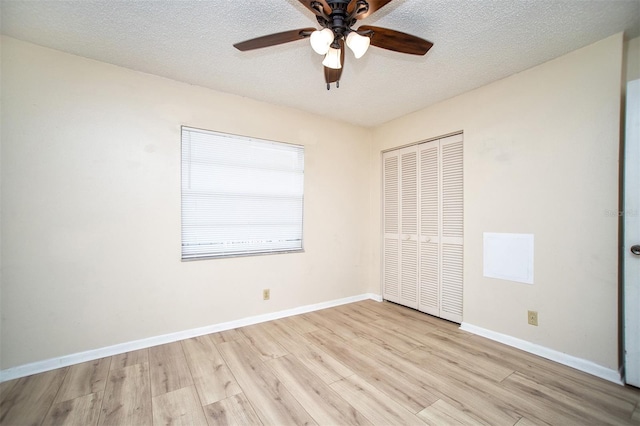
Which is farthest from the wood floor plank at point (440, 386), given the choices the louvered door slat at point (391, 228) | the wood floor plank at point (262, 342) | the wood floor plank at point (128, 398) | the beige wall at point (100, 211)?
the wood floor plank at point (128, 398)

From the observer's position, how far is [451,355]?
2.29 metres

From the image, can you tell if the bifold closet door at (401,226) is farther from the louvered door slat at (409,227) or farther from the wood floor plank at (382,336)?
the wood floor plank at (382,336)

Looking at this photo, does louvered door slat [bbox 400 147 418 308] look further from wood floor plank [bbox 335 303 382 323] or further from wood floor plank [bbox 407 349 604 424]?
wood floor plank [bbox 407 349 604 424]

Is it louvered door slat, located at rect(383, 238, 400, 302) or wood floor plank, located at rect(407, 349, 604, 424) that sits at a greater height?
louvered door slat, located at rect(383, 238, 400, 302)

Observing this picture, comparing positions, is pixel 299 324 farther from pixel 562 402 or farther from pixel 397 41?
pixel 397 41

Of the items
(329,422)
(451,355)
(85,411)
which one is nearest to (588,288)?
(451,355)

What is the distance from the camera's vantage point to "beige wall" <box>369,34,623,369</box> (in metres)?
1.99

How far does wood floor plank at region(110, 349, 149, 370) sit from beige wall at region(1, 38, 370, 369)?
5.7 inches

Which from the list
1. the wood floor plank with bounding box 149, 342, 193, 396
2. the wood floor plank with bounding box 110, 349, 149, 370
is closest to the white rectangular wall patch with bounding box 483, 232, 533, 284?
the wood floor plank with bounding box 149, 342, 193, 396

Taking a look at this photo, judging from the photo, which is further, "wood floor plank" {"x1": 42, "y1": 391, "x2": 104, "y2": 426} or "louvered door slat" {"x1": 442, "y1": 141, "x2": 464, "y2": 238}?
"louvered door slat" {"x1": 442, "y1": 141, "x2": 464, "y2": 238}

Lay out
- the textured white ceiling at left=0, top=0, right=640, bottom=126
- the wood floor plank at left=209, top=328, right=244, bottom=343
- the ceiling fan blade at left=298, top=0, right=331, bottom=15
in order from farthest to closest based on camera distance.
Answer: the wood floor plank at left=209, top=328, right=244, bottom=343 < the textured white ceiling at left=0, top=0, right=640, bottom=126 < the ceiling fan blade at left=298, top=0, right=331, bottom=15

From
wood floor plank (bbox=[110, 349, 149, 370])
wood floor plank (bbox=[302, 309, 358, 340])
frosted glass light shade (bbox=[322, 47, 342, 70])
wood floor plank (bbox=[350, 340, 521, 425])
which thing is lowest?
wood floor plank (bbox=[302, 309, 358, 340])

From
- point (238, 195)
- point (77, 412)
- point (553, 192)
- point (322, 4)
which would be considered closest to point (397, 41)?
point (322, 4)

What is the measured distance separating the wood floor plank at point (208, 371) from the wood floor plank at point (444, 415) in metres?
1.20
